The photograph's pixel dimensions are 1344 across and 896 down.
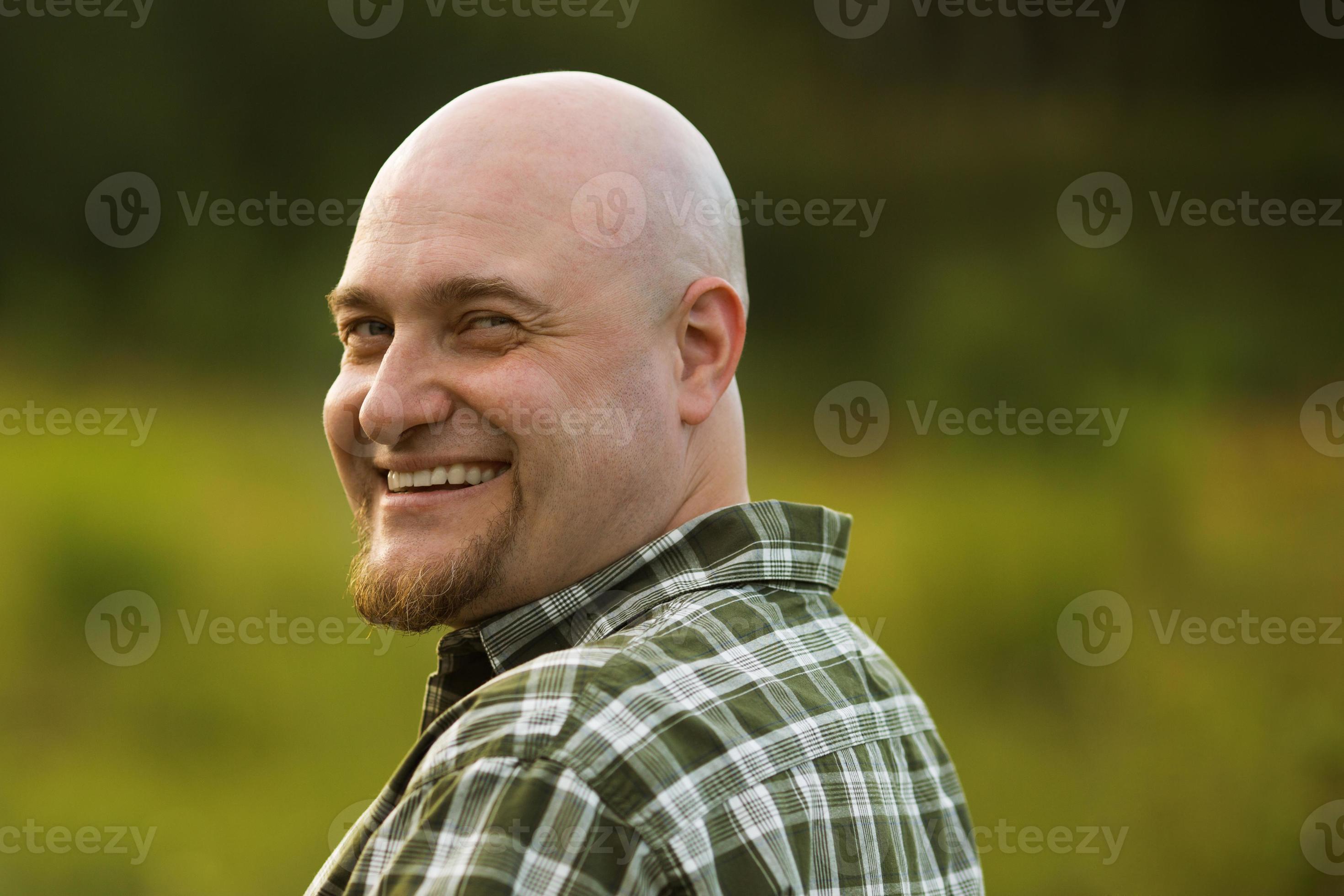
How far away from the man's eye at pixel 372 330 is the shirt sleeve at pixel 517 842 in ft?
1.74

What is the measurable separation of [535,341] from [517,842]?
508 millimetres

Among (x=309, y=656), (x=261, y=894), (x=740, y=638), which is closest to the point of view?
(x=740, y=638)

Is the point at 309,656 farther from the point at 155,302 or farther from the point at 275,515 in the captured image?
the point at 155,302

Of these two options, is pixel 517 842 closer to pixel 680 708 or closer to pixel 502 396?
pixel 680 708

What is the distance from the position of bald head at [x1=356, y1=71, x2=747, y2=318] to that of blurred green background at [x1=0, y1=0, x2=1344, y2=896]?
7.83 feet

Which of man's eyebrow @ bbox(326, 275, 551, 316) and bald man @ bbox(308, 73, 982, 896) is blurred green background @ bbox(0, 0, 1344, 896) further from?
man's eyebrow @ bbox(326, 275, 551, 316)

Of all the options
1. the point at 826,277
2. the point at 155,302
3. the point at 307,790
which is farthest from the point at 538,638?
the point at 155,302

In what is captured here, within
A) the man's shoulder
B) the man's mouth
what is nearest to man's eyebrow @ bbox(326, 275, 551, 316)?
the man's mouth

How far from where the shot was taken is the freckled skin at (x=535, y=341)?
110cm

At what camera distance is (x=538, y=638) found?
1094 millimetres

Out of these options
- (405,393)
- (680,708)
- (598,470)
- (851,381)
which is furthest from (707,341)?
(851,381)

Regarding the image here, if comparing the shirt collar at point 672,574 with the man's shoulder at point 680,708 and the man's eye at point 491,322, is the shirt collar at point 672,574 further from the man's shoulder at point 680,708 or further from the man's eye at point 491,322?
the man's eye at point 491,322

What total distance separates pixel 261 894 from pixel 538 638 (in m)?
2.73

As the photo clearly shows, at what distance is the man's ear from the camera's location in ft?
3.90
